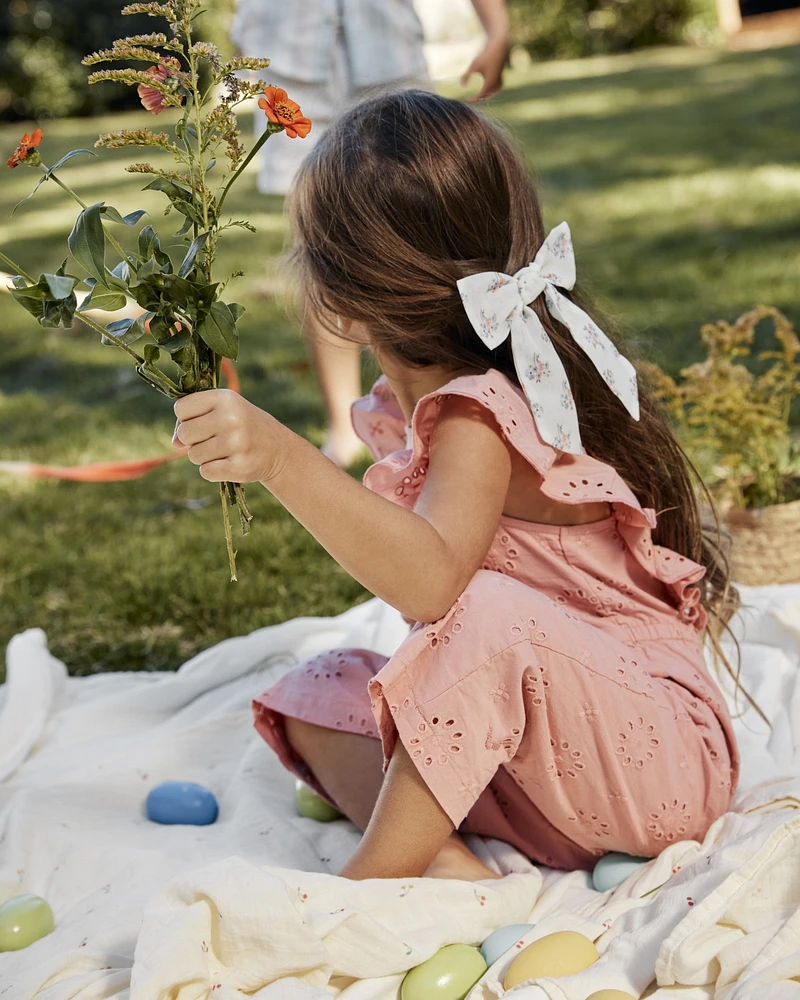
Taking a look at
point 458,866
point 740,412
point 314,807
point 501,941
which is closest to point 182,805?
point 314,807

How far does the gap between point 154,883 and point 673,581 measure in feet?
2.49

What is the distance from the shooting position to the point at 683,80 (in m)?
8.45

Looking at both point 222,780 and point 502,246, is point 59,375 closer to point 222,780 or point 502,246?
point 222,780

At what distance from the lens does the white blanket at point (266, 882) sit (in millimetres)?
1250

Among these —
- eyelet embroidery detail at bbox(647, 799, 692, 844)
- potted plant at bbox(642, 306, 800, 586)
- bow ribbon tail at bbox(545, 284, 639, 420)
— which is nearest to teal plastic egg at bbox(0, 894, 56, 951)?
eyelet embroidery detail at bbox(647, 799, 692, 844)

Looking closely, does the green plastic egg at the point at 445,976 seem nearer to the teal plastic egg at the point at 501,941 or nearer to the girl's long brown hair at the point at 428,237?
the teal plastic egg at the point at 501,941

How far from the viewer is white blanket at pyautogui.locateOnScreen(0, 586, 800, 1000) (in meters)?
1.25

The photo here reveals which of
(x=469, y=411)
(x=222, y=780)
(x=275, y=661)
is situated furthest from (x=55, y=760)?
(x=469, y=411)

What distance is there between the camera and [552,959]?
1271 millimetres

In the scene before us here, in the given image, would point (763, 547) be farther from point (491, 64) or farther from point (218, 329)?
point (218, 329)

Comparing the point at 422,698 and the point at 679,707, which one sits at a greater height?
the point at 422,698

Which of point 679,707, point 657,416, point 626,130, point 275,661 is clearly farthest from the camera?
point 626,130

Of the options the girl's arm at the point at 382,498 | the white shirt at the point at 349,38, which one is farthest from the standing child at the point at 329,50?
the girl's arm at the point at 382,498

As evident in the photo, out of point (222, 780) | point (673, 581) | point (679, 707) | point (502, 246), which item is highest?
point (502, 246)
